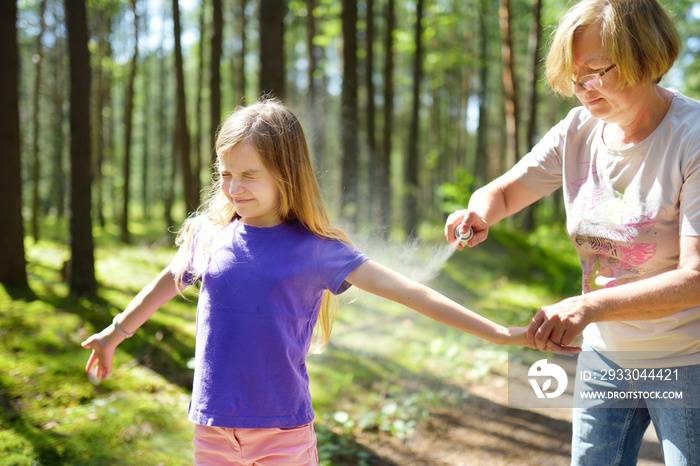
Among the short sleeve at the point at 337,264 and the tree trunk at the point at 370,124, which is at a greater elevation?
the tree trunk at the point at 370,124

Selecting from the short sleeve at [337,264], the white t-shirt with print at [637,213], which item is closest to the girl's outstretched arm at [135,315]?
the short sleeve at [337,264]

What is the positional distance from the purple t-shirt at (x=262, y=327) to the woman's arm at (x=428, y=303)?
8 cm

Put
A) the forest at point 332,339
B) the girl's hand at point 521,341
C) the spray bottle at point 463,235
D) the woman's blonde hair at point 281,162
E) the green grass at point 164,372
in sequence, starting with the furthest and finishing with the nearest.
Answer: the forest at point 332,339 < the green grass at point 164,372 < the spray bottle at point 463,235 < the woman's blonde hair at point 281,162 < the girl's hand at point 521,341

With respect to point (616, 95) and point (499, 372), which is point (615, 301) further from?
point (499, 372)

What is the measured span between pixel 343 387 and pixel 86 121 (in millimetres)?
4777

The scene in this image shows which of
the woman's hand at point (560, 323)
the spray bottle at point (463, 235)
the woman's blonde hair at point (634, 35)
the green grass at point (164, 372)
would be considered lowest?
the green grass at point (164, 372)

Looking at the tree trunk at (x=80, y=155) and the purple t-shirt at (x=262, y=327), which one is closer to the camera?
the purple t-shirt at (x=262, y=327)

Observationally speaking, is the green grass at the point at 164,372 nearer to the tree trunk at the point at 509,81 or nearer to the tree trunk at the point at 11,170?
the tree trunk at the point at 11,170

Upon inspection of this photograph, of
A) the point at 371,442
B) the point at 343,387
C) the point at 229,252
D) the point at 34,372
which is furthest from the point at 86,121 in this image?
the point at 229,252

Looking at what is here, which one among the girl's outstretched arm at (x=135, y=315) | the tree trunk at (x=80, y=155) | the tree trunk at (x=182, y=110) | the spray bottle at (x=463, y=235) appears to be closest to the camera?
the girl's outstretched arm at (x=135, y=315)

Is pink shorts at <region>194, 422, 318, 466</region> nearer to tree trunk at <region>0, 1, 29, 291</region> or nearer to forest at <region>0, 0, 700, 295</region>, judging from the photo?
forest at <region>0, 0, 700, 295</region>

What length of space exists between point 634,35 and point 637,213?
0.58 metres

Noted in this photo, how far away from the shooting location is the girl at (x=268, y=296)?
1809mm

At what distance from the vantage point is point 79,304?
6.41 metres
